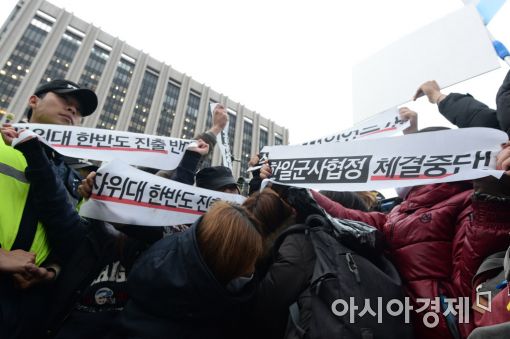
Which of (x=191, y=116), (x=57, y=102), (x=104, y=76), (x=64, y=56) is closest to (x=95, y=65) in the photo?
(x=104, y=76)

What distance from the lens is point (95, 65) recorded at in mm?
44250

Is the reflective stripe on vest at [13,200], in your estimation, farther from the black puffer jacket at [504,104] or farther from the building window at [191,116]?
the building window at [191,116]

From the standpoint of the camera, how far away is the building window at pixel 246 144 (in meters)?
54.9

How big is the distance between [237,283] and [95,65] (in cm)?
5381

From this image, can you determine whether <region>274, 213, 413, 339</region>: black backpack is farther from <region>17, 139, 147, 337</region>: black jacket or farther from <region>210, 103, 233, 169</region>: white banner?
<region>210, 103, 233, 169</region>: white banner

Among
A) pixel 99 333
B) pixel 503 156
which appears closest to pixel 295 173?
pixel 503 156

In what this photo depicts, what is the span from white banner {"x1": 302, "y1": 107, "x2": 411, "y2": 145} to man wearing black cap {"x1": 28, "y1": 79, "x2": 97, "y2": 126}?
2.21m

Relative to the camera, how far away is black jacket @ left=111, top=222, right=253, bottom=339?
119 centimetres

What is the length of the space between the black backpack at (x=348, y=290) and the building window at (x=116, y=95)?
4858 centimetres

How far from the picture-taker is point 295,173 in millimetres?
1940

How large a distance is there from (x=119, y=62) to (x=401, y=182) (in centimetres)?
5542

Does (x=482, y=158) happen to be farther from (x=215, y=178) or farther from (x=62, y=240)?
(x=62, y=240)

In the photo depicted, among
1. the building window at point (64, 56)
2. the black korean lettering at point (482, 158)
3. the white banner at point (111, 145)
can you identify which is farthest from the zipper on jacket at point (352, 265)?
the building window at point (64, 56)

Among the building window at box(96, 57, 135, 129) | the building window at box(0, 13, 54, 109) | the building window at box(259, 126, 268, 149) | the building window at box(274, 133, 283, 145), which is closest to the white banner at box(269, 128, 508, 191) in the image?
the building window at box(96, 57, 135, 129)
